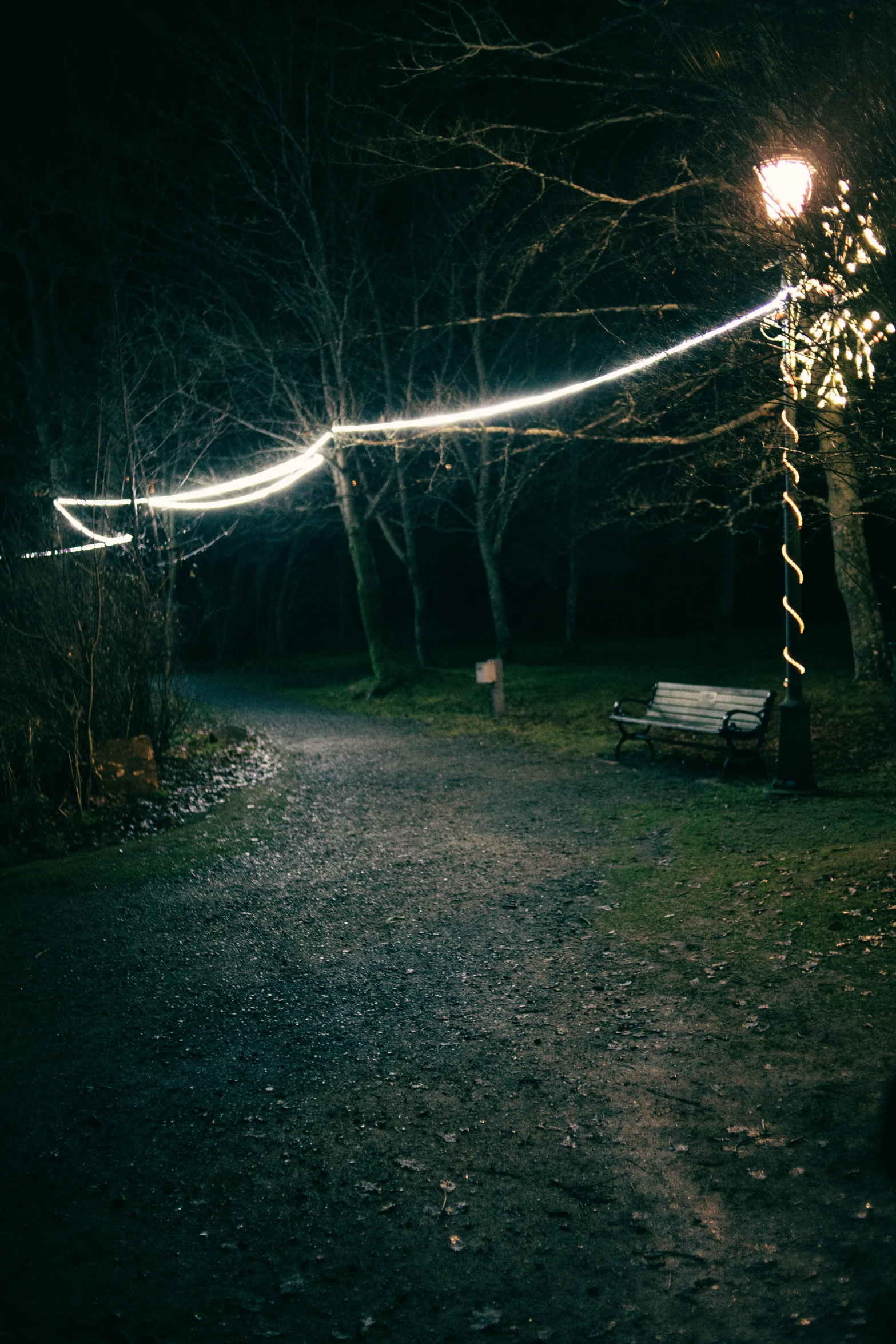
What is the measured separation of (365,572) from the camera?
65.7ft

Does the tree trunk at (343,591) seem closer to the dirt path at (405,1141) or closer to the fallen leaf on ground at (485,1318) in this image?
the dirt path at (405,1141)

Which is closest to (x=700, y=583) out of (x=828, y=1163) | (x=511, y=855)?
(x=511, y=855)

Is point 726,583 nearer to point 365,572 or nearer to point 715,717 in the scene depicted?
point 365,572

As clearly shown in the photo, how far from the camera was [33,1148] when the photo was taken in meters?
3.75

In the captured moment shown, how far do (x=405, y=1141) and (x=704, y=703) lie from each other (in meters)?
7.94

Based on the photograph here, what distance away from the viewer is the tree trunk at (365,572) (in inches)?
744

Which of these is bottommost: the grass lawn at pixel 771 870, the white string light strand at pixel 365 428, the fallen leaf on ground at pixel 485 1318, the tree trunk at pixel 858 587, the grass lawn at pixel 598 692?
the fallen leaf on ground at pixel 485 1318

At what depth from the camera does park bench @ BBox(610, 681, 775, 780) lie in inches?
391

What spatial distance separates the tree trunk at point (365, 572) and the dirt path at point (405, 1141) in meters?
12.7

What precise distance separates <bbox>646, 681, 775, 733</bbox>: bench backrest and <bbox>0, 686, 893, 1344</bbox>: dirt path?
4.24 metres

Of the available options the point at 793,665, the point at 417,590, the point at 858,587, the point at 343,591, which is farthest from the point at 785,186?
the point at 343,591

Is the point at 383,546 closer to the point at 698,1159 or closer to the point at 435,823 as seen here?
the point at 435,823

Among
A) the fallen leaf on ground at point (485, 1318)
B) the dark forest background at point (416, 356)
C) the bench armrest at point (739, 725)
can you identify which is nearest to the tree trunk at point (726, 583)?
the dark forest background at point (416, 356)

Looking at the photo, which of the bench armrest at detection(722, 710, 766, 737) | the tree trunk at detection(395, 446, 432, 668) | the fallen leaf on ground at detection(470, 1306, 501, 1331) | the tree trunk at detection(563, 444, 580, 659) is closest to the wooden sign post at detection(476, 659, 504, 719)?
the bench armrest at detection(722, 710, 766, 737)
